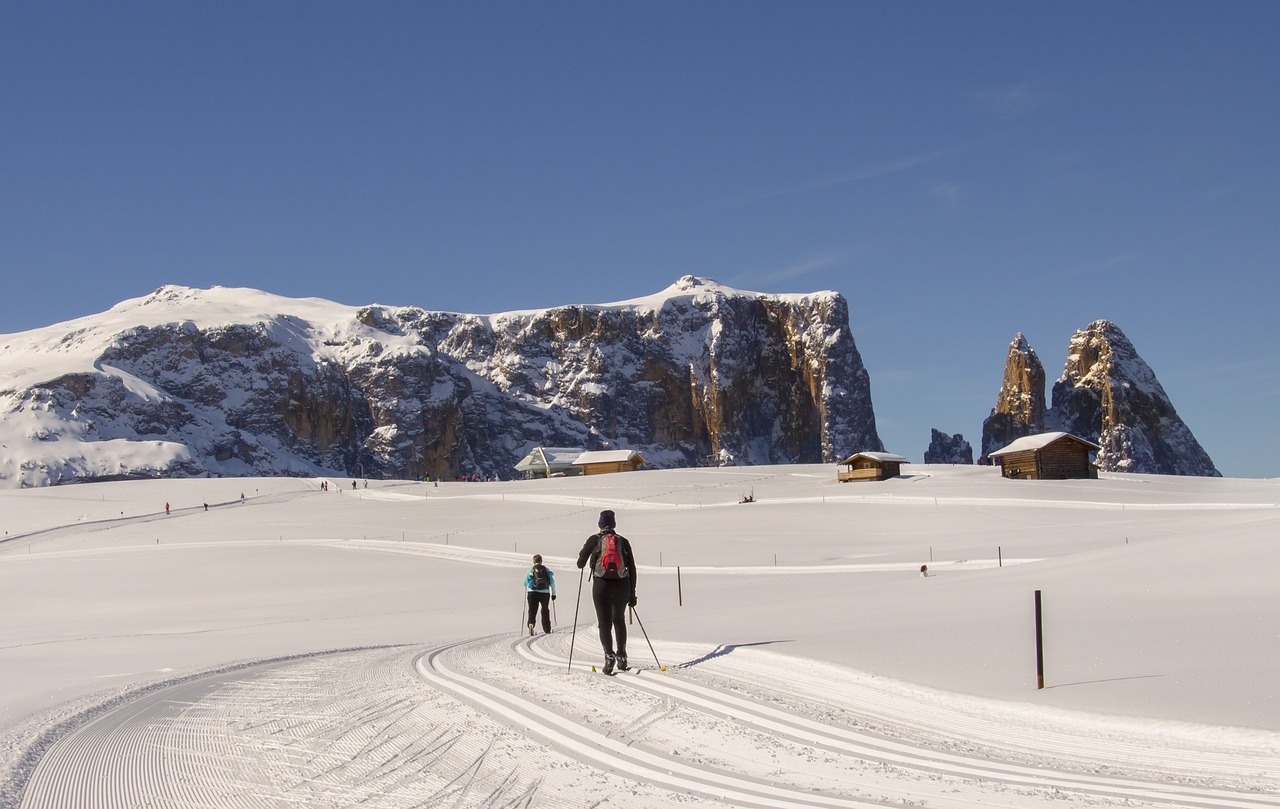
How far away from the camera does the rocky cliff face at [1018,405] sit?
160750 millimetres

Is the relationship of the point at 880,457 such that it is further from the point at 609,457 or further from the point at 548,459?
the point at 548,459

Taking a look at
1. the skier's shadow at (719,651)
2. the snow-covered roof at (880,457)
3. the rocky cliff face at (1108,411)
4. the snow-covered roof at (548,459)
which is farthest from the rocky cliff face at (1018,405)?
the skier's shadow at (719,651)

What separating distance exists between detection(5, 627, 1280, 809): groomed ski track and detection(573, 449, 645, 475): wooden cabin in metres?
93.8

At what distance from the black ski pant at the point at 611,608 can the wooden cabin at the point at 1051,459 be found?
62.8 m

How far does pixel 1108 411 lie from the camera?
6270 inches

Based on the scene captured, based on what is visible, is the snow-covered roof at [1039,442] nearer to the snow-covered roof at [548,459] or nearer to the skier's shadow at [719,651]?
the snow-covered roof at [548,459]

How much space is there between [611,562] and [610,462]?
94.3 m

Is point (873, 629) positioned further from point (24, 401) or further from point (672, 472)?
point (24, 401)

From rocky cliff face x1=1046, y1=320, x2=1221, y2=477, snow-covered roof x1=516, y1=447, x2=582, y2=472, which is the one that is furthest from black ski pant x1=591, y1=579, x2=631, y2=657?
rocky cliff face x1=1046, y1=320, x2=1221, y2=477

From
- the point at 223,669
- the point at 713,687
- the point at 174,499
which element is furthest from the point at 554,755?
the point at 174,499

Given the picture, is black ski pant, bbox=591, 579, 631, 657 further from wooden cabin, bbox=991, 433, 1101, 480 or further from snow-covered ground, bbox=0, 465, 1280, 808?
wooden cabin, bbox=991, 433, 1101, 480

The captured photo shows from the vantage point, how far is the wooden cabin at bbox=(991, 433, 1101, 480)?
6806 centimetres

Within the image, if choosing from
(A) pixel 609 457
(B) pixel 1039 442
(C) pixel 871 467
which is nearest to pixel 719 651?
(B) pixel 1039 442

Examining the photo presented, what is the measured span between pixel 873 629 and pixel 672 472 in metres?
72.1
